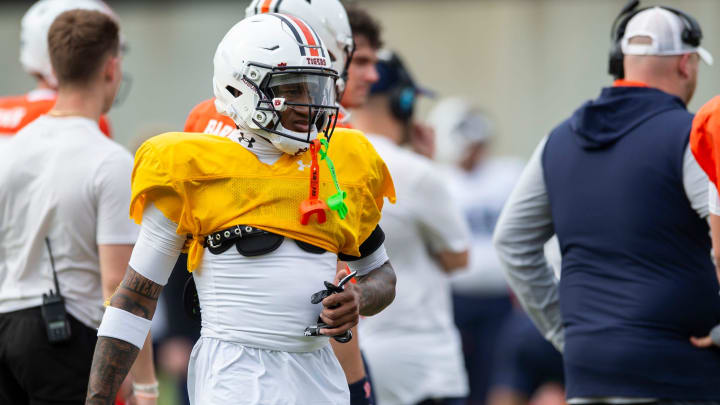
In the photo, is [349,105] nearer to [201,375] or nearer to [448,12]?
[201,375]

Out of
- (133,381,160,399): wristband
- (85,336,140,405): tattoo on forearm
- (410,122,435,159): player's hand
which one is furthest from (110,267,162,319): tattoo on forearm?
(410,122,435,159): player's hand

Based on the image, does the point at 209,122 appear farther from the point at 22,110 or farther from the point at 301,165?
the point at 22,110

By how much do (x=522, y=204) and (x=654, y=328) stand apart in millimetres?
813

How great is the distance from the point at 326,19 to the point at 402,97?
A: 1.59 meters

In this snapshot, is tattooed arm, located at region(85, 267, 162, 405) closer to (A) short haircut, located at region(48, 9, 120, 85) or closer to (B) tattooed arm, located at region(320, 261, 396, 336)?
(B) tattooed arm, located at region(320, 261, 396, 336)

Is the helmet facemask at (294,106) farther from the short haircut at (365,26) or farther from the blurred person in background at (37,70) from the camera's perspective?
the short haircut at (365,26)

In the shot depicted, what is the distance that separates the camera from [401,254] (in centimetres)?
543

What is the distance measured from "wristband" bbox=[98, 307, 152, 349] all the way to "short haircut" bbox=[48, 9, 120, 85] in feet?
4.29

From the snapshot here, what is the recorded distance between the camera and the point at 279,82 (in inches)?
129

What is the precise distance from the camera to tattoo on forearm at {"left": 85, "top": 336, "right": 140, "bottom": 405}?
3234 mm

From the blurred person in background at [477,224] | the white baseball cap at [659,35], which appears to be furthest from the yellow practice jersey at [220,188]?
the blurred person in background at [477,224]

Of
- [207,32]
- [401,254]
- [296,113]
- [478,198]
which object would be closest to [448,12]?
[207,32]

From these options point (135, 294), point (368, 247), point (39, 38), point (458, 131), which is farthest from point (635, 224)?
point (458, 131)

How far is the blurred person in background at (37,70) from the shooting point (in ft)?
16.5
